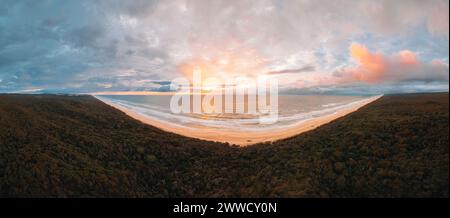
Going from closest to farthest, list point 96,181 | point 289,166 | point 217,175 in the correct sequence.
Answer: point 96,181
point 289,166
point 217,175

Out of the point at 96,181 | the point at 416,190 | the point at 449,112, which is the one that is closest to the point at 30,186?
the point at 96,181

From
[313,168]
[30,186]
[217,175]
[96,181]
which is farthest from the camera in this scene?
[217,175]

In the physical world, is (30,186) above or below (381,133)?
below

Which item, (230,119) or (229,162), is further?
(230,119)

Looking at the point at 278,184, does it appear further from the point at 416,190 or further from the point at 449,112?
the point at 449,112

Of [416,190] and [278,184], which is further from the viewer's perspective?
[278,184]

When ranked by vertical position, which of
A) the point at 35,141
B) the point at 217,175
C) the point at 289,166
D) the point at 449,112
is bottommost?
the point at 217,175

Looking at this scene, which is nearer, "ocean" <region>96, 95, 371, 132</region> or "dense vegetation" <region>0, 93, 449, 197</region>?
"dense vegetation" <region>0, 93, 449, 197</region>

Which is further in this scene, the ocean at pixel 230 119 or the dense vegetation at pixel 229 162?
the ocean at pixel 230 119
